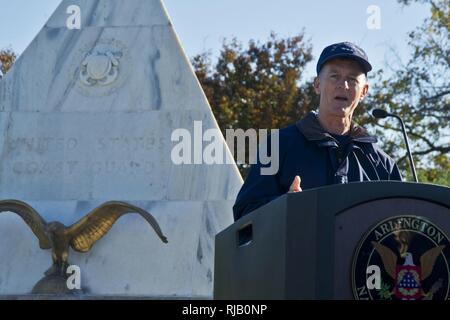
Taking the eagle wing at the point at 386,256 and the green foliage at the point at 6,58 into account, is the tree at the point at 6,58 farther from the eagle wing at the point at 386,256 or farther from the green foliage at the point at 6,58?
the eagle wing at the point at 386,256

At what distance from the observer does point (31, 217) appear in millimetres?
11070

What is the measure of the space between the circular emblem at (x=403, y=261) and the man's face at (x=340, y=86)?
1.17 metres

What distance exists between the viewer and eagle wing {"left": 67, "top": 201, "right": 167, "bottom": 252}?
35.8 ft

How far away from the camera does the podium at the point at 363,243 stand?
7.19 feet

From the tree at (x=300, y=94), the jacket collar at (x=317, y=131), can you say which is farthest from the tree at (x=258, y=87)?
the jacket collar at (x=317, y=131)

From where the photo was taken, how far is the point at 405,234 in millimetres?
2254

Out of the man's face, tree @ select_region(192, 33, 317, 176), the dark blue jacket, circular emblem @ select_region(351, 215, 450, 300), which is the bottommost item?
circular emblem @ select_region(351, 215, 450, 300)

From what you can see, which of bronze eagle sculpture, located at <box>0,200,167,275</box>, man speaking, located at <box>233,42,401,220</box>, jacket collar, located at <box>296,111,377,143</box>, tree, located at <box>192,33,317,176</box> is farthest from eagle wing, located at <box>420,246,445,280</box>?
tree, located at <box>192,33,317,176</box>

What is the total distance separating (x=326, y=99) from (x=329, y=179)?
0.35 m

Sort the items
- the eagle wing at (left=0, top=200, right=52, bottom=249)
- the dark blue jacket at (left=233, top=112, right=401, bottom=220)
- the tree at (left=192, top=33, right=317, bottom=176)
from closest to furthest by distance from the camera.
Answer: the dark blue jacket at (left=233, top=112, right=401, bottom=220)
the eagle wing at (left=0, top=200, right=52, bottom=249)
the tree at (left=192, top=33, right=317, bottom=176)

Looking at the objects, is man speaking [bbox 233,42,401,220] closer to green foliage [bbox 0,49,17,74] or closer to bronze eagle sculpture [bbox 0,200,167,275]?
bronze eagle sculpture [bbox 0,200,167,275]

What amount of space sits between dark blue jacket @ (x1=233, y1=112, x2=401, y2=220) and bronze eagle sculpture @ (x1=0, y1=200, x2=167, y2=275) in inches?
297

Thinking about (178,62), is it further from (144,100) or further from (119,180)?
(119,180)

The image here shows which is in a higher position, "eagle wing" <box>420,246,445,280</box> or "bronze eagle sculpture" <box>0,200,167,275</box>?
"bronze eagle sculpture" <box>0,200,167,275</box>
